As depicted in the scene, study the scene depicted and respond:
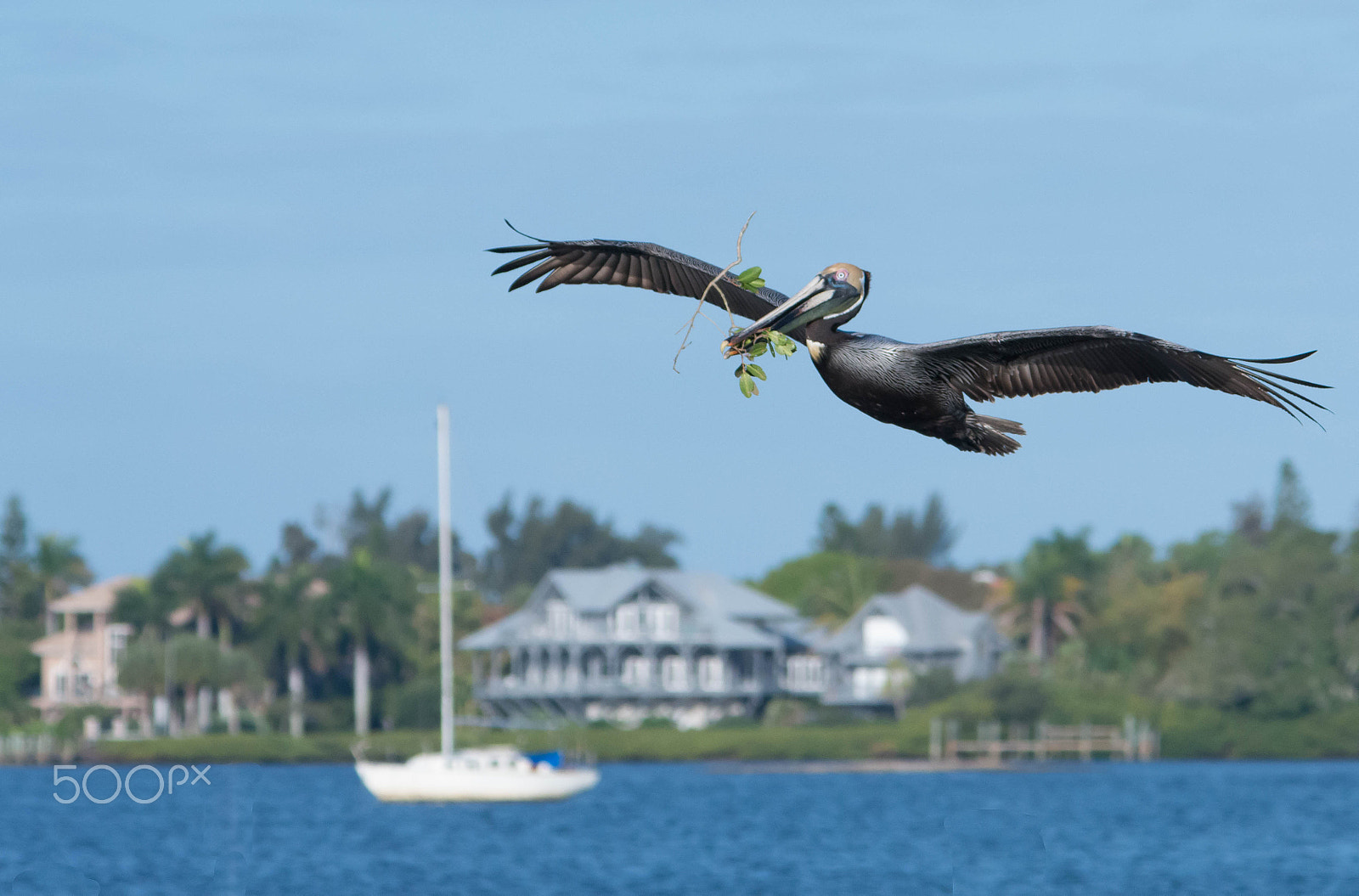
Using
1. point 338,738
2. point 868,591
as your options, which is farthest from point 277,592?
point 868,591

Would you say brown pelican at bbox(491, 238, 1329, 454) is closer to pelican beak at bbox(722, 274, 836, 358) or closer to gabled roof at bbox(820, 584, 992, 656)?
pelican beak at bbox(722, 274, 836, 358)

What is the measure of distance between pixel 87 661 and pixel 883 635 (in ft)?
143

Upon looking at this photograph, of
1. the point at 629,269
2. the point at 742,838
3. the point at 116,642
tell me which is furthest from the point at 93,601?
the point at 629,269

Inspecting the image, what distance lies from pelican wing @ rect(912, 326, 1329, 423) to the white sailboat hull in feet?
227

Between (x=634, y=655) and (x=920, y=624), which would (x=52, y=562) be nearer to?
(x=634, y=655)

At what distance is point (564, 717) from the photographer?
109312mm

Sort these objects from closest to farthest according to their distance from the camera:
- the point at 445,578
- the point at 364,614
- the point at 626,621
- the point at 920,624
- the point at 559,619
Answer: the point at 445,578 < the point at 364,614 < the point at 626,621 < the point at 559,619 < the point at 920,624

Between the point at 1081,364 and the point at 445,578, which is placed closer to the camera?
the point at 1081,364

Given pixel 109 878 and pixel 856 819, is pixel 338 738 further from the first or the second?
pixel 109 878

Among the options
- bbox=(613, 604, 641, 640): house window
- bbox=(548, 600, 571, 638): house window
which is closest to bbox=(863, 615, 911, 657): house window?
bbox=(613, 604, 641, 640): house window

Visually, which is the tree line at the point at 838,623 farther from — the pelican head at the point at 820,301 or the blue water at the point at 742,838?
the pelican head at the point at 820,301

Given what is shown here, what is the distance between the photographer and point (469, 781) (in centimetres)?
7469

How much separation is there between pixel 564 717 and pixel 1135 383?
10418 cm

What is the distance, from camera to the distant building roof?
115 meters
